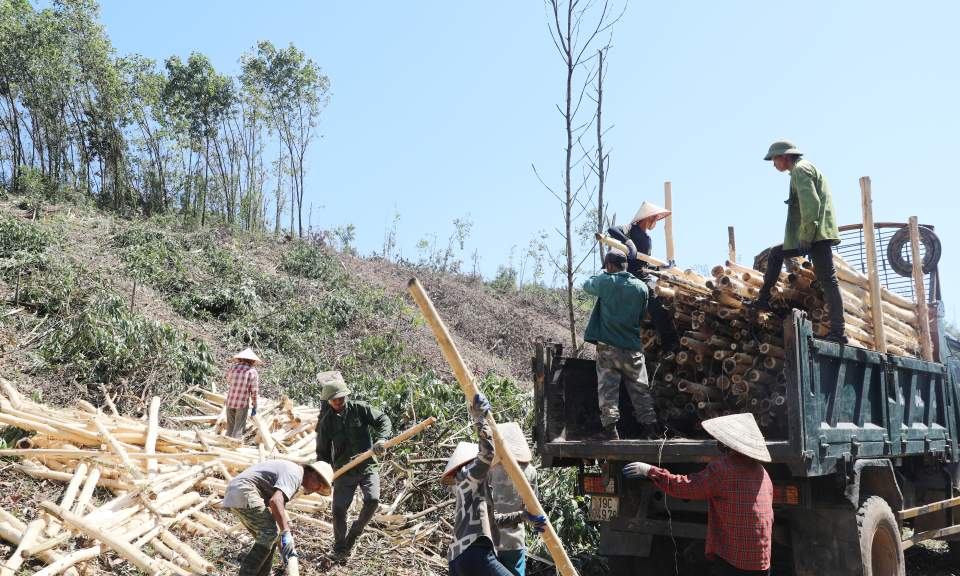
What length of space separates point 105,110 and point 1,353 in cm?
1451

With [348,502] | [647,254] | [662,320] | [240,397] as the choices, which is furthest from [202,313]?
[662,320]

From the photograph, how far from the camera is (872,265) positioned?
17.7ft

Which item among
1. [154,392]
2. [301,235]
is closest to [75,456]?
[154,392]

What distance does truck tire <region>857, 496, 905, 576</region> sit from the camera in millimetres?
4289

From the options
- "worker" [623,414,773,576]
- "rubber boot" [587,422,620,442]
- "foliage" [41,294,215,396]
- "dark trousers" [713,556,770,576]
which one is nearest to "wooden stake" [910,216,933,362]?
"rubber boot" [587,422,620,442]

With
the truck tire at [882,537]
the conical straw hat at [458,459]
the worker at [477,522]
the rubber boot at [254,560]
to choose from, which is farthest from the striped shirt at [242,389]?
the truck tire at [882,537]

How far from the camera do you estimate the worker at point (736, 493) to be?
3.37 meters

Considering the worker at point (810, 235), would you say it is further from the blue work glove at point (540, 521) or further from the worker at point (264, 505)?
the worker at point (264, 505)

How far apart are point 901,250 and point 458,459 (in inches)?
223

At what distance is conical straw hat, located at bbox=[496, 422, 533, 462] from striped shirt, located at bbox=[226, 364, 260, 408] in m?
5.94

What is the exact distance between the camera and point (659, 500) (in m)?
4.71

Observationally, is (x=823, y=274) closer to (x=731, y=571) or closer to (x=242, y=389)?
(x=731, y=571)

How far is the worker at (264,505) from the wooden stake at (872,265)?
15.2ft

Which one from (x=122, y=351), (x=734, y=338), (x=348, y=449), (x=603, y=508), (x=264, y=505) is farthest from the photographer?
(x=122, y=351)
